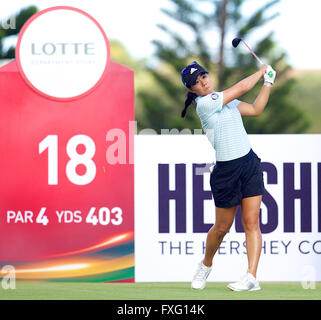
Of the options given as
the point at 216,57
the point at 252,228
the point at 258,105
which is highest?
the point at 216,57

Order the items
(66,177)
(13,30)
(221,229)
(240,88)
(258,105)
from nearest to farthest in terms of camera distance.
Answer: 1. (240,88)
2. (258,105)
3. (221,229)
4. (66,177)
5. (13,30)

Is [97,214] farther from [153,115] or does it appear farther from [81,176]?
[153,115]

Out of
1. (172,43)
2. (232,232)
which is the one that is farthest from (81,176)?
(172,43)

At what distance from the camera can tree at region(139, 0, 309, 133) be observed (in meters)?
26.3

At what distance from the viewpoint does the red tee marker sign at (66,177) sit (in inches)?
246

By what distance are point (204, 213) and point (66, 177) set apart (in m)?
1.10

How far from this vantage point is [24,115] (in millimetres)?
6262

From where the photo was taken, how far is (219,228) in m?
5.35

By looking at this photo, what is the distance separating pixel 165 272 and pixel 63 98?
1.55 meters

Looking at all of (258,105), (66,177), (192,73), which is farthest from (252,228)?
(66,177)

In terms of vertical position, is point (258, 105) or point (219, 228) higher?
point (258, 105)

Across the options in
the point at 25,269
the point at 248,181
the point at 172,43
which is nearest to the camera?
the point at 248,181

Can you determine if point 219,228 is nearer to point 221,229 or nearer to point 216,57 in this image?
point 221,229

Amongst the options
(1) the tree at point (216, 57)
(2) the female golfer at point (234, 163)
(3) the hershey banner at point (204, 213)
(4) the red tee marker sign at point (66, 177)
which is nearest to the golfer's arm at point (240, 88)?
(2) the female golfer at point (234, 163)
